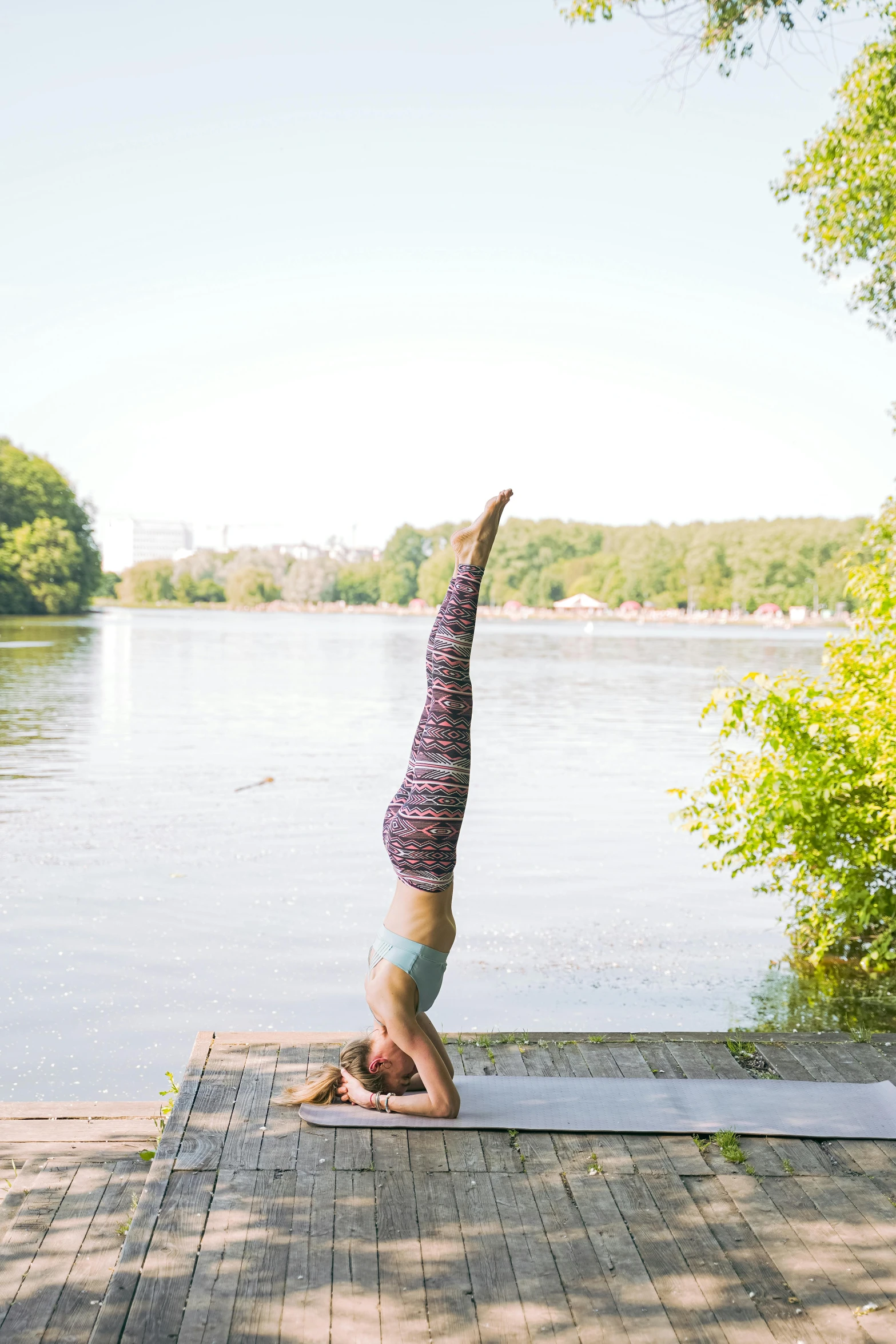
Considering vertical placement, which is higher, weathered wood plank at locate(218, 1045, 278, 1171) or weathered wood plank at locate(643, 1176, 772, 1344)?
weathered wood plank at locate(643, 1176, 772, 1344)

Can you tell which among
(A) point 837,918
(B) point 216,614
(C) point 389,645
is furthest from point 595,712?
(B) point 216,614

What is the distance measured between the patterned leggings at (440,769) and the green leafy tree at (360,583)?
168772 millimetres

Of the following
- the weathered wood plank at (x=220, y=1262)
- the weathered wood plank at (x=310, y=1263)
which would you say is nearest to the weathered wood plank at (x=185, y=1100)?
the weathered wood plank at (x=220, y=1262)

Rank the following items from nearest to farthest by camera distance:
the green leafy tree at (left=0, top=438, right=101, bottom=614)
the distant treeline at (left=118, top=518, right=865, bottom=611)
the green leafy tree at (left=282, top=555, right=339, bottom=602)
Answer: the green leafy tree at (left=0, top=438, right=101, bottom=614), the distant treeline at (left=118, top=518, right=865, bottom=611), the green leafy tree at (left=282, top=555, right=339, bottom=602)

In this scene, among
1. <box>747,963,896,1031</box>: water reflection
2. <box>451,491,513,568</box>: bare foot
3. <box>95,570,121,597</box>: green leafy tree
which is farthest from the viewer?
<box>95,570,121,597</box>: green leafy tree

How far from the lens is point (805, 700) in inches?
331

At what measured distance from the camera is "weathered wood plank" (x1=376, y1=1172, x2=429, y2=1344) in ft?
10.5

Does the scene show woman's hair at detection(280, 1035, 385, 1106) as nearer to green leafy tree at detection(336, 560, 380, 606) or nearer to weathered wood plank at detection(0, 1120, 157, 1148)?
weathered wood plank at detection(0, 1120, 157, 1148)

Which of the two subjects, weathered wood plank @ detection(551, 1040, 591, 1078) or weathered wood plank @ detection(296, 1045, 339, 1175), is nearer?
weathered wood plank @ detection(296, 1045, 339, 1175)

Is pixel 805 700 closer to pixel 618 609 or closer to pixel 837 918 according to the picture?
pixel 837 918

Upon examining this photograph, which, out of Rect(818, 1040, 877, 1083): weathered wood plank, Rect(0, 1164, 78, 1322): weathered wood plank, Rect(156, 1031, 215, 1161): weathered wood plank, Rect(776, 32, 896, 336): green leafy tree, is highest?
Rect(776, 32, 896, 336): green leafy tree

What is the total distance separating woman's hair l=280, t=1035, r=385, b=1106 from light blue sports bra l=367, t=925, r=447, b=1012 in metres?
0.31

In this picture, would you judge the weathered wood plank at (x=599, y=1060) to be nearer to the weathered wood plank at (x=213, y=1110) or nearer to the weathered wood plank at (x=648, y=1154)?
the weathered wood plank at (x=648, y=1154)

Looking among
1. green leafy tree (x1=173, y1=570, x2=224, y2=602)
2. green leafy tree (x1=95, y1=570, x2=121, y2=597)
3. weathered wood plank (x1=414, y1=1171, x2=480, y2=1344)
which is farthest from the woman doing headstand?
green leafy tree (x1=173, y1=570, x2=224, y2=602)
